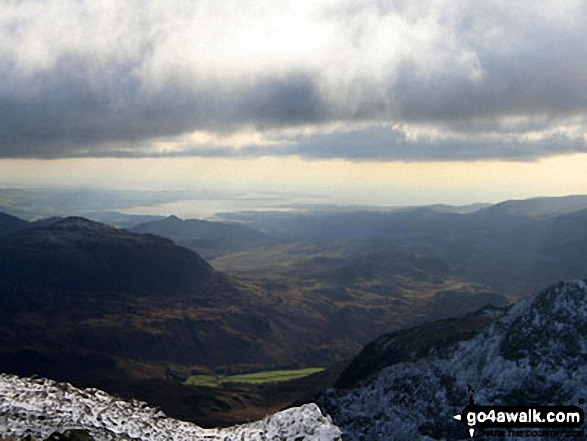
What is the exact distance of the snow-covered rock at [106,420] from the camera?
27469 millimetres

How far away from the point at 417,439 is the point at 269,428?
91.5ft

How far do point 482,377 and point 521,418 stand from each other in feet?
29.2

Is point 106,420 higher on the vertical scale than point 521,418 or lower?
higher

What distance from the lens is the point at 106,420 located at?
29641mm

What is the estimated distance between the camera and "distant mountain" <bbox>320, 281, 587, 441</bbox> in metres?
55.3

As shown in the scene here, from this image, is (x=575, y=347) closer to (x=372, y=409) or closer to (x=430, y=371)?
(x=430, y=371)

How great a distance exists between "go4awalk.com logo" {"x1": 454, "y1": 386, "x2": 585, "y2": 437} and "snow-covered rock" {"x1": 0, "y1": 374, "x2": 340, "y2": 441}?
2494 cm

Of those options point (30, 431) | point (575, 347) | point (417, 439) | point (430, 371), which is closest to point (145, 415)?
point (30, 431)

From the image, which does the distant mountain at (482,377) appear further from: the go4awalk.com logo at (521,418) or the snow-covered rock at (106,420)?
the snow-covered rock at (106,420)

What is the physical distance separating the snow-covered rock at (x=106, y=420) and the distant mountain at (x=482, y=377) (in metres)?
27.1

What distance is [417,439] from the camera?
54406mm

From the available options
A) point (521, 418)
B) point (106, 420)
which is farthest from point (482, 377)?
point (106, 420)

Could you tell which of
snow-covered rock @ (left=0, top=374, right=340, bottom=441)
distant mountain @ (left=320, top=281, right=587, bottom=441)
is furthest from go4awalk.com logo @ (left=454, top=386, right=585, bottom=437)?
snow-covered rock @ (left=0, top=374, right=340, bottom=441)

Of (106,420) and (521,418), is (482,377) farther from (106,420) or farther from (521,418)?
(106,420)
